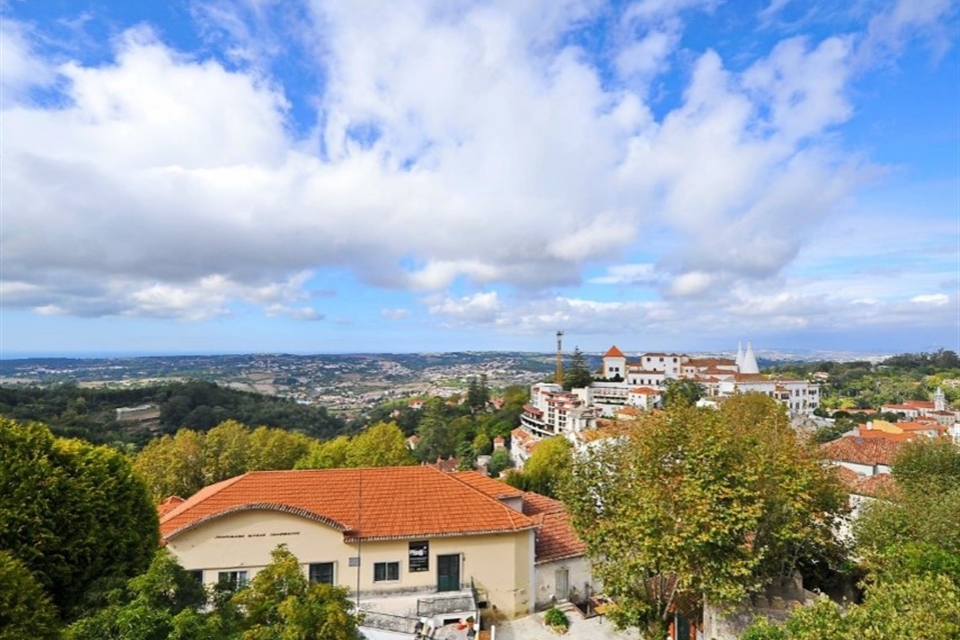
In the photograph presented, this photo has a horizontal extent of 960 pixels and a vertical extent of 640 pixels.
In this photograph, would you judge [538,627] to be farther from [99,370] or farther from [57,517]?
[99,370]

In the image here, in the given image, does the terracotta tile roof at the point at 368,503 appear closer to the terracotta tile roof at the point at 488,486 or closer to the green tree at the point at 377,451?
the terracotta tile roof at the point at 488,486

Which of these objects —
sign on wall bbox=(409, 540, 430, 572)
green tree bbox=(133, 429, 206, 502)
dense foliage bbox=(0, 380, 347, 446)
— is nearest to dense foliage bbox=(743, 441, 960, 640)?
sign on wall bbox=(409, 540, 430, 572)

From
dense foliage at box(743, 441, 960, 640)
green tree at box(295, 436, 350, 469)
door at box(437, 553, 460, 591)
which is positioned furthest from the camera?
green tree at box(295, 436, 350, 469)

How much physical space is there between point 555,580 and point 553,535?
172 centimetres

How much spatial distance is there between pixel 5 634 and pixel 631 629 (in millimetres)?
15180

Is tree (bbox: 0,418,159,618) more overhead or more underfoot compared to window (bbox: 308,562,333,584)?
more overhead

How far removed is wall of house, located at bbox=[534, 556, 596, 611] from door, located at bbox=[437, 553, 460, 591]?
2.95m

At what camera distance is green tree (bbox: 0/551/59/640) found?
18.2 feet

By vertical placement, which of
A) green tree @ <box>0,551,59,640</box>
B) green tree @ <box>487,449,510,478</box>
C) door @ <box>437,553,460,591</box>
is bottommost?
green tree @ <box>487,449,510,478</box>

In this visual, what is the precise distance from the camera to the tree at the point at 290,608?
7016 mm

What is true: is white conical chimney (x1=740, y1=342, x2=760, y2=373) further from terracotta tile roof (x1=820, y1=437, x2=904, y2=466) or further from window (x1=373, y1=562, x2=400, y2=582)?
window (x1=373, y1=562, x2=400, y2=582)

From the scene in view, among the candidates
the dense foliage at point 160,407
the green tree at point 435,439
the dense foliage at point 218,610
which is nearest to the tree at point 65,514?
the dense foliage at point 218,610

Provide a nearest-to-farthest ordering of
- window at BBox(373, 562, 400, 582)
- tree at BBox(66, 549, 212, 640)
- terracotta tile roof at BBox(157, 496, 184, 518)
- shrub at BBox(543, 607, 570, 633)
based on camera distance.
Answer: tree at BBox(66, 549, 212, 640)
shrub at BBox(543, 607, 570, 633)
window at BBox(373, 562, 400, 582)
terracotta tile roof at BBox(157, 496, 184, 518)

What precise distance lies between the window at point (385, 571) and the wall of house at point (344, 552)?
10 centimetres
